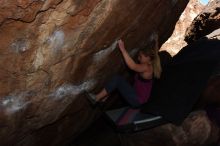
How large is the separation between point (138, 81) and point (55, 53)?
2.33 m

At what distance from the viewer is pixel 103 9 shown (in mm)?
5059

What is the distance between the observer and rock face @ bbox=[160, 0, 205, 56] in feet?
43.1

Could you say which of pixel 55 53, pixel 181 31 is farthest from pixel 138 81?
pixel 181 31

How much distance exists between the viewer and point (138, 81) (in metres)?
6.94

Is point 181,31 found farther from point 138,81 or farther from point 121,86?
point 121,86

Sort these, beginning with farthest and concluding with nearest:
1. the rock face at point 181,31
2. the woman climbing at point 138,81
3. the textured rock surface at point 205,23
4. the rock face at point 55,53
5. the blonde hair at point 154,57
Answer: the rock face at point 181,31 < the textured rock surface at point 205,23 < the blonde hair at point 154,57 < the woman climbing at point 138,81 < the rock face at point 55,53

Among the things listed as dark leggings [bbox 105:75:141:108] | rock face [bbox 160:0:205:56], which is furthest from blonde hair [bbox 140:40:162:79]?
rock face [bbox 160:0:205:56]

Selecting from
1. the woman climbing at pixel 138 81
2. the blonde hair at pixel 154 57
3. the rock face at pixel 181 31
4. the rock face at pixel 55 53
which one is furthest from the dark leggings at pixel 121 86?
the rock face at pixel 181 31

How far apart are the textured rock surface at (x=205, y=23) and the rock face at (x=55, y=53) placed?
567 cm

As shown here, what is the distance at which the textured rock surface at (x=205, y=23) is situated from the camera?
1236 cm

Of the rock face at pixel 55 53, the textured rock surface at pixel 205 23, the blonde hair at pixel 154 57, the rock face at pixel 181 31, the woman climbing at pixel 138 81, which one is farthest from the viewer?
the rock face at pixel 181 31

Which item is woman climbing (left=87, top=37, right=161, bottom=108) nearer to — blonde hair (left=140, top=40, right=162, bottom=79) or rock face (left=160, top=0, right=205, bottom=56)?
blonde hair (left=140, top=40, right=162, bottom=79)

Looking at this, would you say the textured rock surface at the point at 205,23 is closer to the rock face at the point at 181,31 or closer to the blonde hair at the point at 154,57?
the rock face at the point at 181,31

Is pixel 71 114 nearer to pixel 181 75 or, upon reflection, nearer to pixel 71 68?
pixel 71 68
